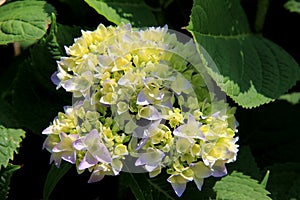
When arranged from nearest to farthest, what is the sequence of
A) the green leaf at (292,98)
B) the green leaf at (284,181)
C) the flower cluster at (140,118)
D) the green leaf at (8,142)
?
the flower cluster at (140,118) → the green leaf at (8,142) → the green leaf at (284,181) → the green leaf at (292,98)

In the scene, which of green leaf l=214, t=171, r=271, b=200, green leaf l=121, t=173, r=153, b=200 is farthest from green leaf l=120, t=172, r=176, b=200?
green leaf l=214, t=171, r=271, b=200

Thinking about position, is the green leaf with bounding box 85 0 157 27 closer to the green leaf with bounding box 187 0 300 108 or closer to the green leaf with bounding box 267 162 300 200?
the green leaf with bounding box 187 0 300 108

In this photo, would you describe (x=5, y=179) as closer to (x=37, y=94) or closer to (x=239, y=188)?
(x=37, y=94)

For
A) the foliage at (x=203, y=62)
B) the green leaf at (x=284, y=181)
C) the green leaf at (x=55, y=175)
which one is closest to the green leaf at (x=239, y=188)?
the foliage at (x=203, y=62)

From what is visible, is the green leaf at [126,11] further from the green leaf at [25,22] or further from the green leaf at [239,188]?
the green leaf at [239,188]

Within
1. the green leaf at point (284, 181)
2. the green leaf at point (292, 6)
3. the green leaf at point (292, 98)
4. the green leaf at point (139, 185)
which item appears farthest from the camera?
the green leaf at point (292, 98)

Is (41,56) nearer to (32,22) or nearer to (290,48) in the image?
(32,22)

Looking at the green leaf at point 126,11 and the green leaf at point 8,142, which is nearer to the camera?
the green leaf at point 8,142
